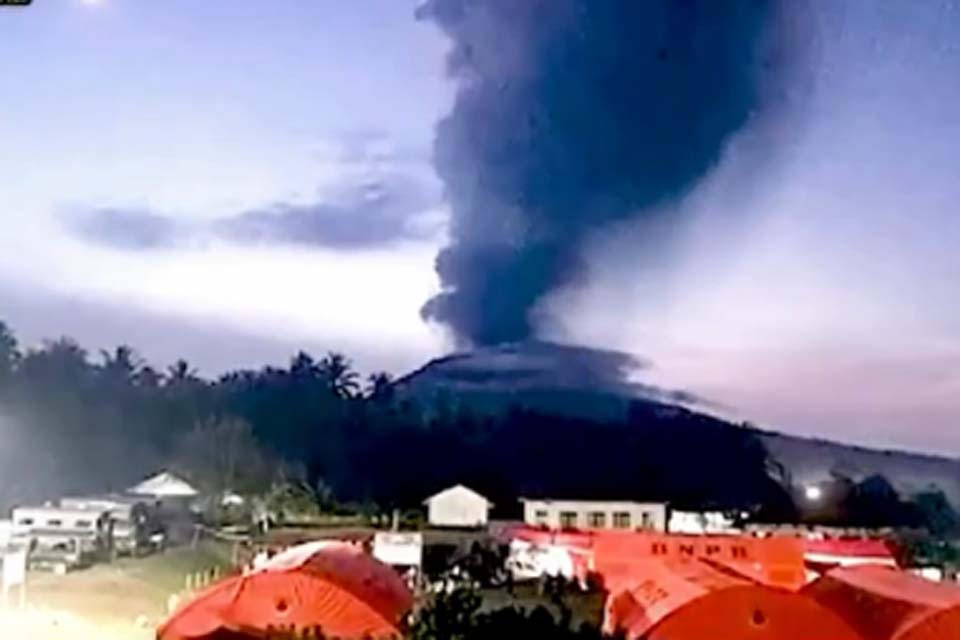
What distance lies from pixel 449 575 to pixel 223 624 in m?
2.40

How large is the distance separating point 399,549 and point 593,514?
9.92ft

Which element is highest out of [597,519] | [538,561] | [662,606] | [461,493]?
[461,493]

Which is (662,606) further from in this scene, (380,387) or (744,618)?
(380,387)

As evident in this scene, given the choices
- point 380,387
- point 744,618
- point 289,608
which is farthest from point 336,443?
point 744,618

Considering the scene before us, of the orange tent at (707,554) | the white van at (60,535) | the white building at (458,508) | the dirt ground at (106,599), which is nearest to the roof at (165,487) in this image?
the white van at (60,535)

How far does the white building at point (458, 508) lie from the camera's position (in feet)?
32.7

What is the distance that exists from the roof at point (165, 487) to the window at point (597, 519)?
3045mm

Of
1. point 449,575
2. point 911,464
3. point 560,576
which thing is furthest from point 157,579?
point 911,464

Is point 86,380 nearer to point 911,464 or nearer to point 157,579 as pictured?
point 157,579

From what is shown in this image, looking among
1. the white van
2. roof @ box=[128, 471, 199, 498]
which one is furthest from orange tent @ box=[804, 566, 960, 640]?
roof @ box=[128, 471, 199, 498]

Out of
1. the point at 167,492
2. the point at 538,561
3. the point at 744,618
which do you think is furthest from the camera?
the point at 167,492

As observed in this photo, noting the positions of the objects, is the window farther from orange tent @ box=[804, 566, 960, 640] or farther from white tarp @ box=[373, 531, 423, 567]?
orange tent @ box=[804, 566, 960, 640]

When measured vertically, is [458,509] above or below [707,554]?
above

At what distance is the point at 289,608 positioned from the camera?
586 cm
